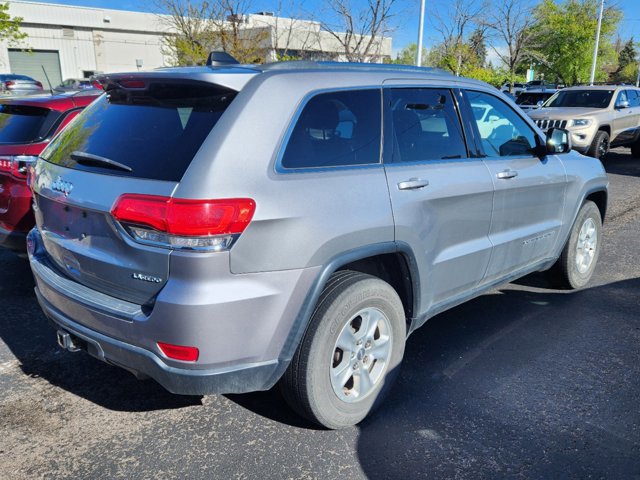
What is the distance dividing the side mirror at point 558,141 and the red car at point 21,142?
411 centimetres

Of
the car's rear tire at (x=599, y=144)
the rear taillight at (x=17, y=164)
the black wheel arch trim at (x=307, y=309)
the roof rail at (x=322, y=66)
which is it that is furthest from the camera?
the car's rear tire at (x=599, y=144)

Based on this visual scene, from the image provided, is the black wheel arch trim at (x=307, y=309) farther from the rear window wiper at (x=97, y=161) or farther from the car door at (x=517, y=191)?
the car door at (x=517, y=191)

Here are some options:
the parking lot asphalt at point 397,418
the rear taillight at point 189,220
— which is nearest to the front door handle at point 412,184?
the rear taillight at point 189,220

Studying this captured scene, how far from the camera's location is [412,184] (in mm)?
3066

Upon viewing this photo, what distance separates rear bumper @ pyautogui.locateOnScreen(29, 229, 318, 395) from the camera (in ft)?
7.62

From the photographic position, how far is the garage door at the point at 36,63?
1572 inches

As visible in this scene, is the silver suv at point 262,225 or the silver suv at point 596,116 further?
the silver suv at point 596,116

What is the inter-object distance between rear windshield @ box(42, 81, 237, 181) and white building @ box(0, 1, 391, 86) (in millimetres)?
36782

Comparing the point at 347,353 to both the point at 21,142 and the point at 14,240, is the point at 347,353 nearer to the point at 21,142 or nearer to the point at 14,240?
the point at 14,240

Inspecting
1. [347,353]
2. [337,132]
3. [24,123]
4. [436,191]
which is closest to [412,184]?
[436,191]

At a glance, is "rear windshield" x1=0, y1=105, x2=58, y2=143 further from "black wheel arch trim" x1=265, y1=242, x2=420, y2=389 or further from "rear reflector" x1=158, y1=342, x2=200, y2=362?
"black wheel arch trim" x1=265, y1=242, x2=420, y2=389

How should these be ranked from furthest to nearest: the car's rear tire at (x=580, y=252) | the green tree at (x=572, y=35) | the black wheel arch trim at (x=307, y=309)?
the green tree at (x=572, y=35) < the car's rear tire at (x=580, y=252) < the black wheel arch trim at (x=307, y=309)

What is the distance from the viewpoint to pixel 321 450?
9.27 feet

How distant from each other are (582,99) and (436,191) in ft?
41.4
